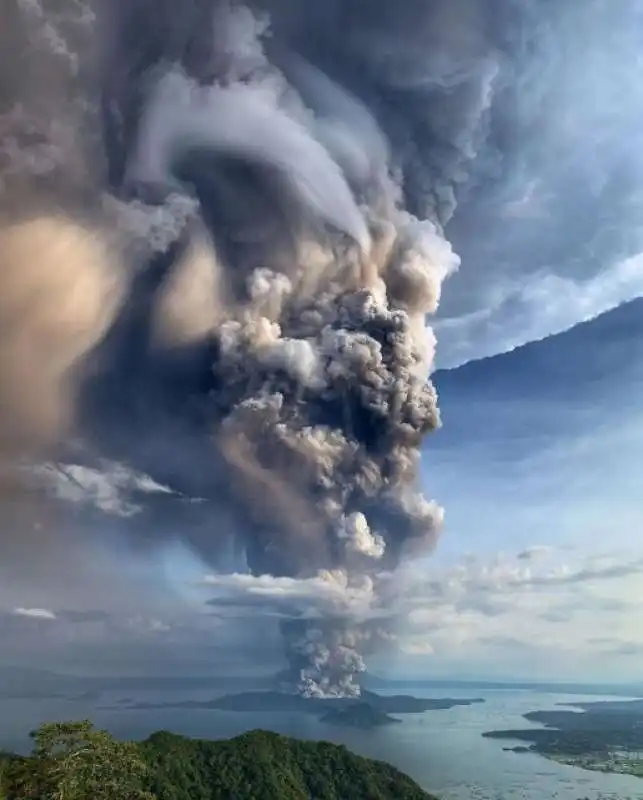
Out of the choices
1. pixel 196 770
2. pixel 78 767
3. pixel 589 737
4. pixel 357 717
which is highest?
pixel 78 767

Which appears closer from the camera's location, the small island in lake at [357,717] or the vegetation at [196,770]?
the vegetation at [196,770]

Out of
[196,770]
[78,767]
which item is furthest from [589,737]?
[78,767]

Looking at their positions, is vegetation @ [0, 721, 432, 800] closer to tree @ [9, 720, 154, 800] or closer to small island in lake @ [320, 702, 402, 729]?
tree @ [9, 720, 154, 800]

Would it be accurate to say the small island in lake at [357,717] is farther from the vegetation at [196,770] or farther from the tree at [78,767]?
the tree at [78,767]

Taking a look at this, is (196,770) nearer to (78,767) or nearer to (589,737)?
(78,767)

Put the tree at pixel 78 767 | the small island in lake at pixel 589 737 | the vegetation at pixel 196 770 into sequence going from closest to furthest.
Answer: the tree at pixel 78 767 < the vegetation at pixel 196 770 < the small island in lake at pixel 589 737

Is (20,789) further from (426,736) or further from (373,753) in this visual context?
(426,736)

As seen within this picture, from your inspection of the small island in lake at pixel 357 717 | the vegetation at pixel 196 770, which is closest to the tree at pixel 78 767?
the vegetation at pixel 196 770
